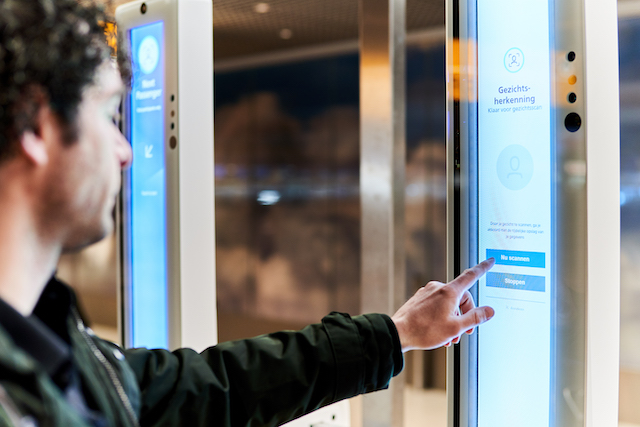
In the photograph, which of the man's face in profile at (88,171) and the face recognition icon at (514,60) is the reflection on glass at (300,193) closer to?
the face recognition icon at (514,60)

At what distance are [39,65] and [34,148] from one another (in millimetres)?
111

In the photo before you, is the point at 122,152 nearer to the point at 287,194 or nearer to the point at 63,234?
the point at 63,234

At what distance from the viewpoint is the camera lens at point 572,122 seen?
3.60 ft

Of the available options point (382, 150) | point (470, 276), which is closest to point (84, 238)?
point (470, 276)

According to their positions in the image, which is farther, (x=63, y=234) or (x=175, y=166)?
(x=175, y=166)

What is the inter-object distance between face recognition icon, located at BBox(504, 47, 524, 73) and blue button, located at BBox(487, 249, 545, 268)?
14.7 inches

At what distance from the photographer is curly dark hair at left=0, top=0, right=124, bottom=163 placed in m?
0.78

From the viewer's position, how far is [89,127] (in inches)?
34.4

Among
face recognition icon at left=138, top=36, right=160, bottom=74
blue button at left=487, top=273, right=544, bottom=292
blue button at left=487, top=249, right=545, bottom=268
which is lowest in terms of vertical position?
blue button at left=487, top=273, right=544, bottom=292

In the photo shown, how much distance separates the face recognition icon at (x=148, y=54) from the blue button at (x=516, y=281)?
128 cm

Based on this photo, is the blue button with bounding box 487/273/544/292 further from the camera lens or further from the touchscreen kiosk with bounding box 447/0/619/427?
the camera lens

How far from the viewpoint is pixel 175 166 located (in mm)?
1844

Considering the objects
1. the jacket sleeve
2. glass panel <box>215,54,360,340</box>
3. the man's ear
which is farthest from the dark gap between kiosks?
glass panel <box>215,54,360,340</box>

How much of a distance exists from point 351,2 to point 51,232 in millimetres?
3297
